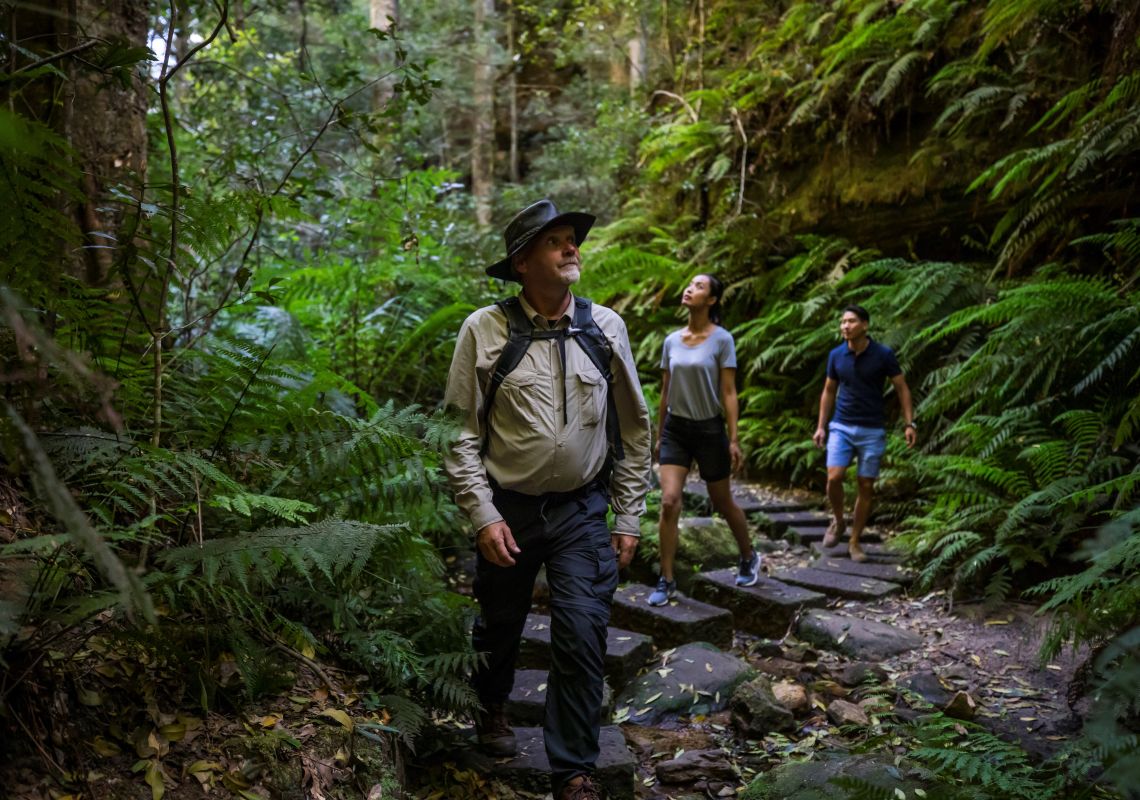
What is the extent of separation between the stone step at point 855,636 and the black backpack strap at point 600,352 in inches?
97.5

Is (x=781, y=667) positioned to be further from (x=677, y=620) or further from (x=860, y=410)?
(x=860, y=410)

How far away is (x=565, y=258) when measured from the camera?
3342 millimetres

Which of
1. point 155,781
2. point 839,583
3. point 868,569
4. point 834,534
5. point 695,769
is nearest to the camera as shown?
point 155,781

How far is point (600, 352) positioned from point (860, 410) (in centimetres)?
411

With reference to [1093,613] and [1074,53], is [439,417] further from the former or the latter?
[1074,53]

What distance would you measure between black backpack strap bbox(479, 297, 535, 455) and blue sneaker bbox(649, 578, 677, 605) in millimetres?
2524

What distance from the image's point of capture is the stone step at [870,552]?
22.1 feet

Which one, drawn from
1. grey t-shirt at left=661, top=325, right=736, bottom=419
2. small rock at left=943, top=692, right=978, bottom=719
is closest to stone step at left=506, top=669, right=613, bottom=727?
small rock at left=943, top=692, right=978, bottom=719

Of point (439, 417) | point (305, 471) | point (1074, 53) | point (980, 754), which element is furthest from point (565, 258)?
point (1074, 53)

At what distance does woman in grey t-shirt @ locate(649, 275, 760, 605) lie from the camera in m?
5.70

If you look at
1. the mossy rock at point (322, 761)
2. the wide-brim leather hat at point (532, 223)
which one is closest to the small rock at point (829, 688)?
the mossy rock at point (322, 761)

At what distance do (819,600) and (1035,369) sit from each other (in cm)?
249

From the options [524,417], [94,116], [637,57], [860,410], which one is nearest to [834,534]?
[860,410]

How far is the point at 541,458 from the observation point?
3.20 metres
